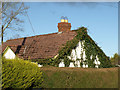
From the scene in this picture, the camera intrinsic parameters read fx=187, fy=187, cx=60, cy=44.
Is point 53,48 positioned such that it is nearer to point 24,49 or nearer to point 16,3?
point 24,49

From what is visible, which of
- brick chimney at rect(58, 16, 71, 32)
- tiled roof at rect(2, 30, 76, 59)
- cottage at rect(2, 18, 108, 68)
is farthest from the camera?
brick chimney at rect(58, 16, 71, 32)

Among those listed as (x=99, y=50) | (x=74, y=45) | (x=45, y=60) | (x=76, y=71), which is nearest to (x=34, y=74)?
(x=76, y=71)

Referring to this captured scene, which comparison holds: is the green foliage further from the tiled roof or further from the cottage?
the tiled roof

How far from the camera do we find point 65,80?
967 cm

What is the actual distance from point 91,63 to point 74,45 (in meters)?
2.96

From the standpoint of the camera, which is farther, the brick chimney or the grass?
the brick chimney

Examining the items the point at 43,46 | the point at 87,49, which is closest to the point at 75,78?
the point at 87,49

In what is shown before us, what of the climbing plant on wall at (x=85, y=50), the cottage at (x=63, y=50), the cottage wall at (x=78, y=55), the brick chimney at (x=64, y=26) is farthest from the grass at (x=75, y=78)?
the brick chimney at (x=64, y=26)

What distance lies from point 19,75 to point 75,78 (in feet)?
10.7

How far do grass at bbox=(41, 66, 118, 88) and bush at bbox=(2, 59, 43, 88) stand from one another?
507 millimetres

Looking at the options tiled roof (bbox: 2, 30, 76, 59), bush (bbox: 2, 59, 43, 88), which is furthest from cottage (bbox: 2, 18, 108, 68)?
bush (bbox: 2, 59, 43, 88)

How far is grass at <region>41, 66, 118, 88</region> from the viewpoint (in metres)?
9.48

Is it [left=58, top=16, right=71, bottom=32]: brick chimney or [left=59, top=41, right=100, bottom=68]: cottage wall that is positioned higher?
[left=58, top=16, right=71, bottom=32]: brick chimney

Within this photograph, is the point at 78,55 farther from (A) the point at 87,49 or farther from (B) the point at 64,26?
(B) the point at 64,26
